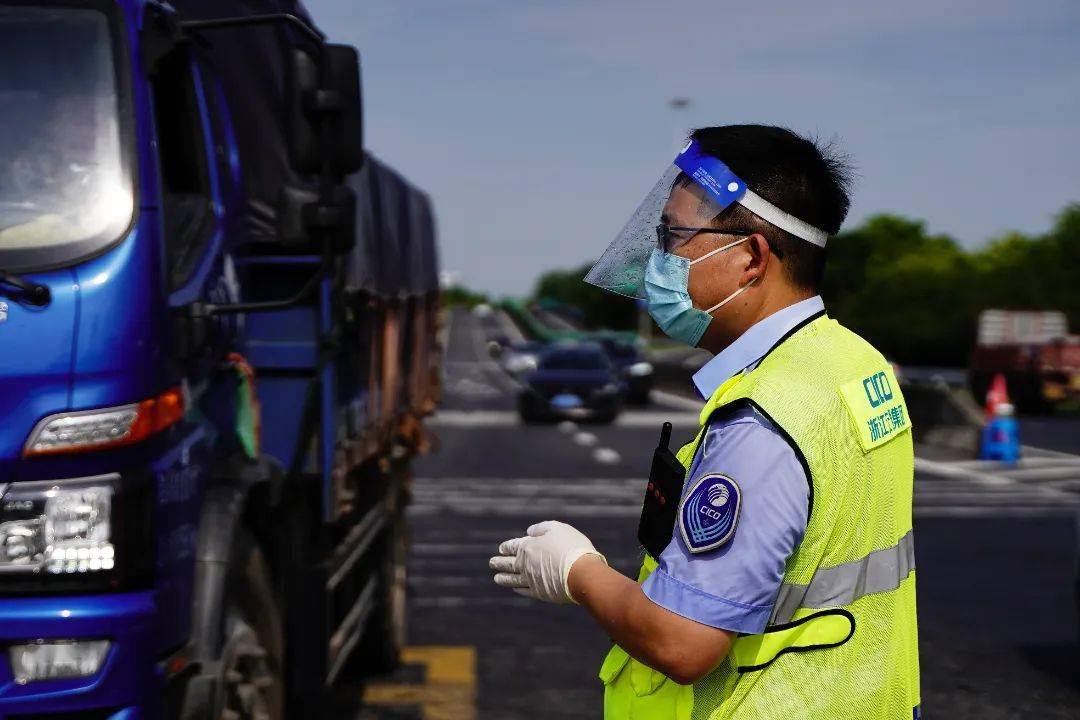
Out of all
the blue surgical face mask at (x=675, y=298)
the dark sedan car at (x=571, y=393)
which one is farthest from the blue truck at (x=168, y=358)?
the dark sedan car at (x=571, y=393)

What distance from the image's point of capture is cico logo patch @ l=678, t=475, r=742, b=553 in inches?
92.0

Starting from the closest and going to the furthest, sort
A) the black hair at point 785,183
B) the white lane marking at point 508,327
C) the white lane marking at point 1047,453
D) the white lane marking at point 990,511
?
the black hair at point 785,183 < the white lane marking at point 990,511 < the white lane marking at point 1047,453 < the white lane marking at point 508,327

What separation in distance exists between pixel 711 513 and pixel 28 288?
1929 mm

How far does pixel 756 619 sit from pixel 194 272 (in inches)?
91.0

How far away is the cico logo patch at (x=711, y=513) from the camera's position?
2338 mm

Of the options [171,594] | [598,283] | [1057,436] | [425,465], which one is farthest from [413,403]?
[1057,436]

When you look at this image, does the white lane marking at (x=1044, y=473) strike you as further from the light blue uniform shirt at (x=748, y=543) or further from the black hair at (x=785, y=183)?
the light blue uniform shirt at (x=748, y=543)

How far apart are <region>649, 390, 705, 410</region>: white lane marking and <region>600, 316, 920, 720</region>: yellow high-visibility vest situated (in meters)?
33.0

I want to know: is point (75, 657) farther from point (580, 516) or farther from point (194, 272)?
point (580, 516)

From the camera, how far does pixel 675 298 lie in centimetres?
279

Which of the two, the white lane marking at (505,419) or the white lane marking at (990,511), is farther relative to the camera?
the white lane marking at (505,419)

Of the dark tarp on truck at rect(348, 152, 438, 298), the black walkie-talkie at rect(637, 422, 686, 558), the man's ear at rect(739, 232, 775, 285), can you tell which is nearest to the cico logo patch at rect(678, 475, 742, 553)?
the black walkie-talkie at rect(637, 422, 686, 558)

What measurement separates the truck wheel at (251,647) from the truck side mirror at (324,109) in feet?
3.67

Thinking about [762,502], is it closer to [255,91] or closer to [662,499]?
[662,499]
